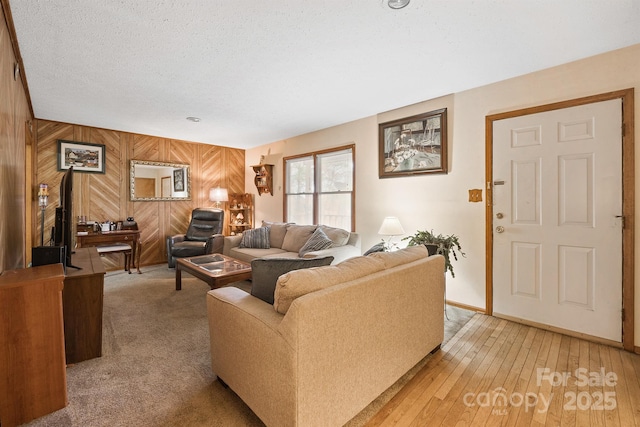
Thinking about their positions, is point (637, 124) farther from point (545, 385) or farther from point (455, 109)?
point (545, 385)

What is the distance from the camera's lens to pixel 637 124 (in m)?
2.33

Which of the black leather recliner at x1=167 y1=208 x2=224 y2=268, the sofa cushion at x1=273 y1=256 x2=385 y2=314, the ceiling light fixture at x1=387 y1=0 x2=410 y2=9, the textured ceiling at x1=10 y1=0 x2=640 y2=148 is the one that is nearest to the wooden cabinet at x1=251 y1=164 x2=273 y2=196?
the black leather recliner at x1=167 y1=208 x2=224 y2=268

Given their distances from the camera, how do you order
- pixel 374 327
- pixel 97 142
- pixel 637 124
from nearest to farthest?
1. pixel 374 327
2. pixel 637 124
3. pixel 97 142

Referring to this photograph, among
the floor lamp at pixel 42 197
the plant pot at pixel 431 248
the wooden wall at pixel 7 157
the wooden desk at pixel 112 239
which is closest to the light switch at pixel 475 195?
the plant pot at pixel 431 248

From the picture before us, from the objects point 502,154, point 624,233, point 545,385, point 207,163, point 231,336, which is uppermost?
point 207,163

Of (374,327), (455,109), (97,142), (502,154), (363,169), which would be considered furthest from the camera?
(97,142)

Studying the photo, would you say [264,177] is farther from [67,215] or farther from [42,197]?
[67,215]

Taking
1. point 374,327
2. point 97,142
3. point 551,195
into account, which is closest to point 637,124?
point 551,195

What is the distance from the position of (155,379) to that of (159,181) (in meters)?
4.44

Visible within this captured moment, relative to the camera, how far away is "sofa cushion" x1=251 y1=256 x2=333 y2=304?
1.66 m

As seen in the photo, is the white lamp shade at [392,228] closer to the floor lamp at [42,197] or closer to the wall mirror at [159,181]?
the wall mirror at [159,181]

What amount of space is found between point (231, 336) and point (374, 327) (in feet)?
2.71

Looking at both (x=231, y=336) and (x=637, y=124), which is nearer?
(x=231, y=336)

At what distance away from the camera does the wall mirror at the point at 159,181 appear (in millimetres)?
5242
